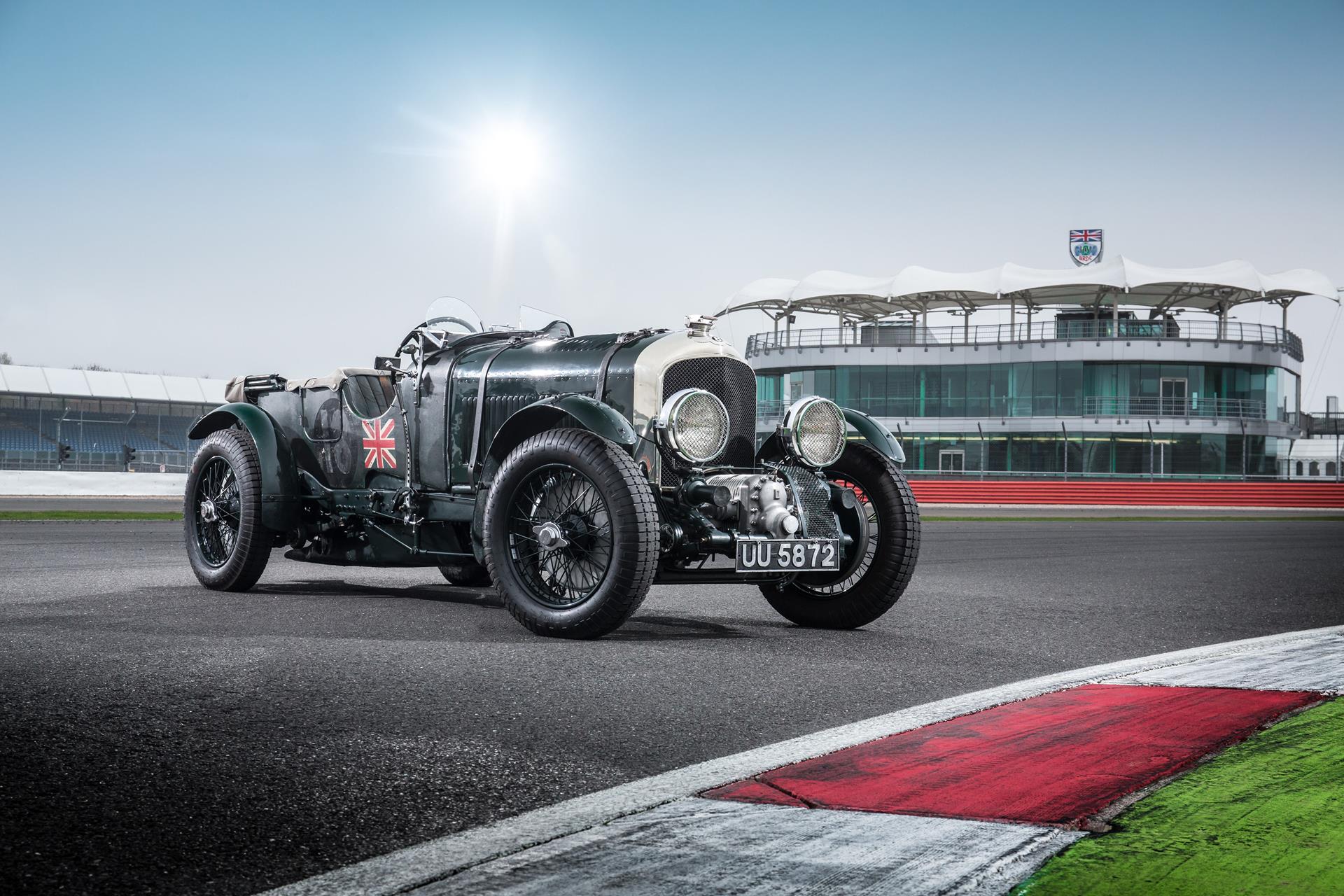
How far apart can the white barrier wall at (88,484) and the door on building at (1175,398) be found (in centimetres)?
4133

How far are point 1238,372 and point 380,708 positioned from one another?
58033mm

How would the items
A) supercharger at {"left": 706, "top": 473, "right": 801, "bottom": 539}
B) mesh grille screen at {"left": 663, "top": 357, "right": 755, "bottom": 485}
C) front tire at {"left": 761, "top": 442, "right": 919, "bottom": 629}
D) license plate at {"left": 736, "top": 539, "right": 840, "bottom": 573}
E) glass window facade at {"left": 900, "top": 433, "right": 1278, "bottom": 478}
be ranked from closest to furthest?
license plate at {"left": 736, "top": 539, "right": 840, "bottom": 573}
supercharger at {"left": 706, "top": 473, "right": 801, "bottom": 539}
front tire at {"left": 761, "top": 442, "right": 919, "bottom": 629}
mesh grille screen at {"left": 663, "top": 357, "right": 755, "bottom": 485}
glass window facade at {"left": 900, "top": 433, "right": 1278, "bottom": 478}

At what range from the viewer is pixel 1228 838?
2736mm

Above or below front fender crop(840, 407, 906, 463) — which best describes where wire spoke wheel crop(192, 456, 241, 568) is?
below

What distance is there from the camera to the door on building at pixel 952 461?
184 ft

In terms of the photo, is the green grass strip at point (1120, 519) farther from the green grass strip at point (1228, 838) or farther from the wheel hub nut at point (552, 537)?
the green grass strip at point (1228, 838)

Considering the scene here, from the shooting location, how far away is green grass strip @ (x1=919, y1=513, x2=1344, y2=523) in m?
25.4

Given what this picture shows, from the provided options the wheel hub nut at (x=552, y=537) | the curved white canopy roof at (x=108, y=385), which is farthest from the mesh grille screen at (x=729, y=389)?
the curved white canopy roof at (x=108, y=385)

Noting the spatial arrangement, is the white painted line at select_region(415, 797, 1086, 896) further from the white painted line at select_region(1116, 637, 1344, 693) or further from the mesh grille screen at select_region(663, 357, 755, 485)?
the mesh grille screen at select_region(663, 357, 755, 485)

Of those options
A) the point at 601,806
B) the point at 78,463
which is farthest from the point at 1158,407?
the point at 601,806

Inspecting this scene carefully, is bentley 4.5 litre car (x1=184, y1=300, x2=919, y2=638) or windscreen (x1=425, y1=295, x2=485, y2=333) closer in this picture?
bentley 4.5 litre car (x1=184, y1=300, x2=919, y2=638)

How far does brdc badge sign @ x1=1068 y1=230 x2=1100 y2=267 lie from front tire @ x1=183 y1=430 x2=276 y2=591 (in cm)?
6334

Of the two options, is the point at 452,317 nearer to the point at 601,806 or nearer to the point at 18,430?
the point at 601,806

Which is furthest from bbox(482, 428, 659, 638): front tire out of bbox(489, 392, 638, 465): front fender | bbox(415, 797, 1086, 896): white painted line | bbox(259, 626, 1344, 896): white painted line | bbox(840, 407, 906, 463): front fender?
bbox(415, 797, 1086, 896): white painted line
